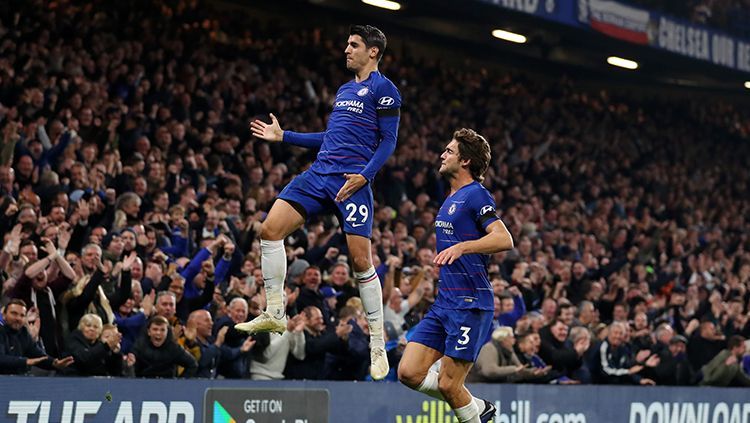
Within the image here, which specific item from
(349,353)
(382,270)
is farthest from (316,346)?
(382,270)

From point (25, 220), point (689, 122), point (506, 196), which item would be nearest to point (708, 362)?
point (506, 196)

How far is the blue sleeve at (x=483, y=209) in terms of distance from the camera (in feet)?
31.8

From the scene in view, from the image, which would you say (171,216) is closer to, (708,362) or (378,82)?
(378,82)

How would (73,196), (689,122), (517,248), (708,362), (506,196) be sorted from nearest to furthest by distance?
(73,196), (708,362), (517,248), (506,196), (689,122)

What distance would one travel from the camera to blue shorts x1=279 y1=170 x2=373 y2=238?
957 cm

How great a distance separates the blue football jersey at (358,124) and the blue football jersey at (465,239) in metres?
0.76

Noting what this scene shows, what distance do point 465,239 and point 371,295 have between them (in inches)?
31.5

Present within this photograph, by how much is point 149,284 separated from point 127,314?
696 mm

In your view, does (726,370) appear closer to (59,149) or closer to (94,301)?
(59,149)

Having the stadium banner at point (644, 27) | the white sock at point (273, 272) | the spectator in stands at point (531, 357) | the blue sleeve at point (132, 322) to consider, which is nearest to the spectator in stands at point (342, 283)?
the spectator in stands at point (531, 357)

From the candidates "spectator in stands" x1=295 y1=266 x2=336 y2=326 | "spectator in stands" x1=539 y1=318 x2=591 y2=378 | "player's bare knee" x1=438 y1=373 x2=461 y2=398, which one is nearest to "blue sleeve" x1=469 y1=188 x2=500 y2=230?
"player's bare knee" x1=438 y1=373 x2=461 y2=398

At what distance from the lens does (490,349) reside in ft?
50.1

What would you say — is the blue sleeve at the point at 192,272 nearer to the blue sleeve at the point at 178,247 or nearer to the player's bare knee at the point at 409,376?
the blue sleeve at the point at 178,247

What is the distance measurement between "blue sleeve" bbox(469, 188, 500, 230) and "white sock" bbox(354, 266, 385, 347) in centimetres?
87
